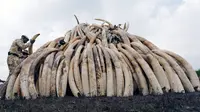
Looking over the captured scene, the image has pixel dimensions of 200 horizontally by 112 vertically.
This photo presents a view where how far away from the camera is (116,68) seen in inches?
512

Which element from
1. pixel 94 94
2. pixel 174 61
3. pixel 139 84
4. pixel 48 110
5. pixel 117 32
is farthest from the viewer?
pixel 117 32

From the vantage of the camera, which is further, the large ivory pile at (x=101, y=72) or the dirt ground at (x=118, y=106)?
the large ivory pile at (x=101, y=72)

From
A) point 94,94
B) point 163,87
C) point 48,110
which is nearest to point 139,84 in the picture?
point 163,87

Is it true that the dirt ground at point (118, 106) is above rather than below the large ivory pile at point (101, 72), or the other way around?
below

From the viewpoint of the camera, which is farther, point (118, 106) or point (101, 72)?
point (101, 72)

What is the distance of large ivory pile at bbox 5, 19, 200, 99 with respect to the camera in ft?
41.4

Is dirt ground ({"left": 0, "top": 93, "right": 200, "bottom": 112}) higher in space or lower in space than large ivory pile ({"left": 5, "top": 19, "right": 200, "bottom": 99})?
lower

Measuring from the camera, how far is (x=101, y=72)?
42.4 feet

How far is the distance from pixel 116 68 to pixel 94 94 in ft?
4.21

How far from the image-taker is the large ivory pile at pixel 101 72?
12.6 m

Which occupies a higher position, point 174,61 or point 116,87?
point 174,61

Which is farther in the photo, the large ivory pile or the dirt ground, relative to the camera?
the large ivory pile

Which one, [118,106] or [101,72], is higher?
[101,72]

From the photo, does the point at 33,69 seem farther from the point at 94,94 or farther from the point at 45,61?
the point at 94,94
